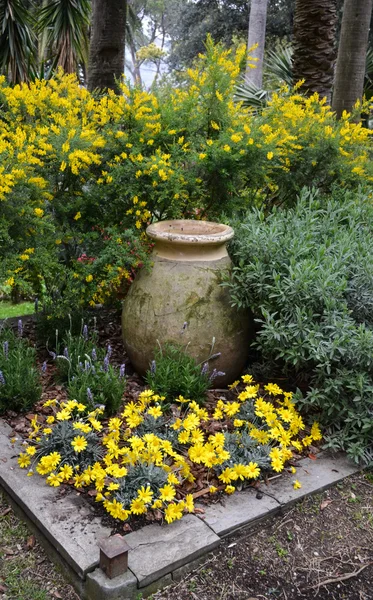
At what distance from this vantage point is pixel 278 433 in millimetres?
3039

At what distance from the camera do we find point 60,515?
8.27ft

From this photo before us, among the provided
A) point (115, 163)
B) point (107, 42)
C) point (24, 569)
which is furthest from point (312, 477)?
point (107, 42)

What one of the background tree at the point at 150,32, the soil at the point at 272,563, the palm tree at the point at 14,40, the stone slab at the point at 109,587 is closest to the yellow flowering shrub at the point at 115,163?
the soil at the point at 272,563

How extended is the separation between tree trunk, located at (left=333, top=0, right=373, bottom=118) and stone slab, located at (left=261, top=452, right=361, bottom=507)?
515cm

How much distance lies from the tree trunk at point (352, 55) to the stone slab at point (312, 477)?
515 centimetres

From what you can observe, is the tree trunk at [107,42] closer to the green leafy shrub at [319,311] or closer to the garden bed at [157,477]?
the green leafy shrub at [319,311]

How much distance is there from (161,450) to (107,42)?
15.4 feet

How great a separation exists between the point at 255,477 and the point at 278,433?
0.98 feet

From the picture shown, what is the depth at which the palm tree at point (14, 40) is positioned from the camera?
8945 mm

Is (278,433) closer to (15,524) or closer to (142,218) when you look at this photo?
(15,524)

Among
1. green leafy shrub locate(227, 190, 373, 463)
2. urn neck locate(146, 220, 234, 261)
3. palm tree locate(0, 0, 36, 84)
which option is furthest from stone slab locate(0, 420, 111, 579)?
palm tree locate(0, 0, 36, 84)

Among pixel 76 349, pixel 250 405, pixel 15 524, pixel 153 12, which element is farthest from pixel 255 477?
pixel 153 12

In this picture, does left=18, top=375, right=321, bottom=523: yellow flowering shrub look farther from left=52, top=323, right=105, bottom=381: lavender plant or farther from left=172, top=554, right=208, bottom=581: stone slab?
left=52, top=323, right=105, bottom=381: lavender plant

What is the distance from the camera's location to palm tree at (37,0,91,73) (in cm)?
963
